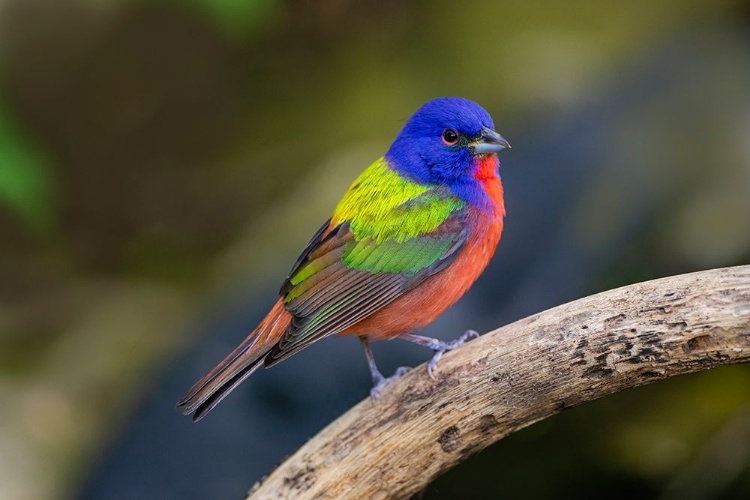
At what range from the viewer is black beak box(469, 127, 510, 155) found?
4145 millimetres

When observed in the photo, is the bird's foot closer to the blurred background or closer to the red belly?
the red belly

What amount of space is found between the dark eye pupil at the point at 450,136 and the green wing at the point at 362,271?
0.32m

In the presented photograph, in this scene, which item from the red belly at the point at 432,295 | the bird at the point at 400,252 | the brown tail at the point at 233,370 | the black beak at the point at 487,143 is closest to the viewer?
the brown tail at the point at 233,370

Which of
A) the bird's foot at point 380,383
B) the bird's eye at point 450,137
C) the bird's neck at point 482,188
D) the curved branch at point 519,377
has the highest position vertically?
the bird's eye at point 450,137

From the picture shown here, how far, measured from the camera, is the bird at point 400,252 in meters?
3.89

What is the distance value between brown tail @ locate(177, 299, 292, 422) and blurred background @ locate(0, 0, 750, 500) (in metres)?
1.34

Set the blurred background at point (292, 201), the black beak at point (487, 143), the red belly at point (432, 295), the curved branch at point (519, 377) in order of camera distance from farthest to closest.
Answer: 1. the blurred background at point (292, 201)
2. the black beak at point (487, 143)
3. the red belly at point (432, 295)
4. the curved branch at point (519, 377)

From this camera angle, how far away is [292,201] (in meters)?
7.21

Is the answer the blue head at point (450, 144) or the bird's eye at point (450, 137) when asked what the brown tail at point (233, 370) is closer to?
the blue head at point (450, 144)

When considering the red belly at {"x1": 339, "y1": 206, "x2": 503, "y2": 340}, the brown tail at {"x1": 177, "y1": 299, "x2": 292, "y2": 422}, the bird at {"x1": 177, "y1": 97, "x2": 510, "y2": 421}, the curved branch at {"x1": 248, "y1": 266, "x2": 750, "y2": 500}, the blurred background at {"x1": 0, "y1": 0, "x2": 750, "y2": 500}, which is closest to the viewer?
the curved branch at {"x1": 248, "y1": 266, "x2": 750, "y2": 500}

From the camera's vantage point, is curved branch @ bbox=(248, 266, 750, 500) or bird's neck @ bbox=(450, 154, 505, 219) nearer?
curved branch @ bbox=(248, 266, 750, 500)

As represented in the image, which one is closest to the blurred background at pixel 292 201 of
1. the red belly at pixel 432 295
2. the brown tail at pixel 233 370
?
the red belly at pixel 432 295

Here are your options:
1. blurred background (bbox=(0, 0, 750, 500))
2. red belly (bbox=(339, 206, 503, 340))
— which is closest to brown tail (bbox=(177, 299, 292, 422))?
red belly (bbox=(339, 206, 503, 340))

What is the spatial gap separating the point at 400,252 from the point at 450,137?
638 millimetres
